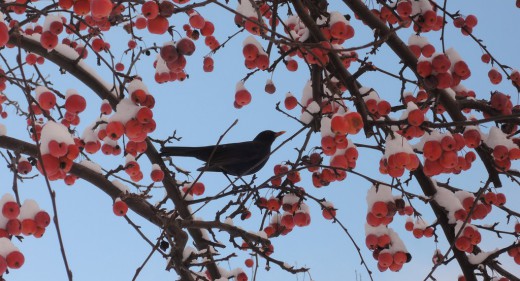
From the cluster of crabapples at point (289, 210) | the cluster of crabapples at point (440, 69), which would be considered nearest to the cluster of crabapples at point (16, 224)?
the cluster of crabapples at point (289, 210)

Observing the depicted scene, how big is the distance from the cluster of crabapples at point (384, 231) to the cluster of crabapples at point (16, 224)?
146 centimetres

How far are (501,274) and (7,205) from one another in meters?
2.56

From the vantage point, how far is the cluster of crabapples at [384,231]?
8.16ft

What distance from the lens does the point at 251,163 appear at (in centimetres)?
335

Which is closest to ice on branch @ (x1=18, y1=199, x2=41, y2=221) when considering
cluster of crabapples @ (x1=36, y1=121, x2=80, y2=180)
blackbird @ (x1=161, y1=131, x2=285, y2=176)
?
cluster of crabapples @ (x1=36, y1=121, x2=80, y2=180)

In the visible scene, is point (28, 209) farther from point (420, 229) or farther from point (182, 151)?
point (420, 229)

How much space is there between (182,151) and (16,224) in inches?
51.6

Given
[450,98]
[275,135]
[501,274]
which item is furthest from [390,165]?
[275,135]

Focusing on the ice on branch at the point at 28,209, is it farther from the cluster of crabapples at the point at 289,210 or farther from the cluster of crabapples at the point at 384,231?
the cluster of crabapples at the point at 384,231

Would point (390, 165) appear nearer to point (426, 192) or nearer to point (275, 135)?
point (426, 192)

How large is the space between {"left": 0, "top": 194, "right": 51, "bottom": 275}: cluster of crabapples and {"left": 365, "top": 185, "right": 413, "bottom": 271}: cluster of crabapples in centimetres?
146

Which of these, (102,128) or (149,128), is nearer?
(149,128)

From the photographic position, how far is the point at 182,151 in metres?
3.27

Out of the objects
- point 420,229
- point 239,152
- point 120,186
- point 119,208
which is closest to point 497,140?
point 420,229
